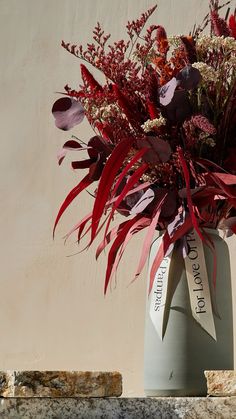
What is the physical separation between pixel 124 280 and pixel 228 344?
0.75m

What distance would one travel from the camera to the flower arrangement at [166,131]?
119 cm

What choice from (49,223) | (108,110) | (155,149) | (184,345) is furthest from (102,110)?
(49,223)

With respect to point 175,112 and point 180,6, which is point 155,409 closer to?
point 175,112

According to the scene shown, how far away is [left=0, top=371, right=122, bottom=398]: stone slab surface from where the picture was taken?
3.38 ft

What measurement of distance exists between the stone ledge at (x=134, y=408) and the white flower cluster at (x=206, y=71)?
1.38 ft

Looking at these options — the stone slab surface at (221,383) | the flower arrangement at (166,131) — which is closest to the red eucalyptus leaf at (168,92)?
the flower arrangement at (166,131)

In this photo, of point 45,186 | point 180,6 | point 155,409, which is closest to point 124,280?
point 45,186

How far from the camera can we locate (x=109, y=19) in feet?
6.87

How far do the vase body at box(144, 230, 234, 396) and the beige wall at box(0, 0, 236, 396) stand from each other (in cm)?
59

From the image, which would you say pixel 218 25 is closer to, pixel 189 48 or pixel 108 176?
pixel 189 48

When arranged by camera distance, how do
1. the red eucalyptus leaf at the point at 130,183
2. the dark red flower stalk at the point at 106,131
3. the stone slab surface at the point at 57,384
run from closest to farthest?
the stone slab surface at the point at 57,384
the red eucalyptus leaf at the point at 130,183
the dark red flower stalk at the point at 106,131

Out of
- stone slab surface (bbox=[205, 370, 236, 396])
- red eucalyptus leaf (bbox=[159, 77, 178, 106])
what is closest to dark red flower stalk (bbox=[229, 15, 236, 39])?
red eucalyptus leaf (bbox=[159, 77, 178, 106])

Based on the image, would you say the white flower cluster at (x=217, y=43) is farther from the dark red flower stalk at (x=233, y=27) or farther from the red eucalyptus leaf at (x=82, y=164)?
the red eucalyptus leaf at (x=82, y=164)

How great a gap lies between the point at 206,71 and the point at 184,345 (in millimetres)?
359
